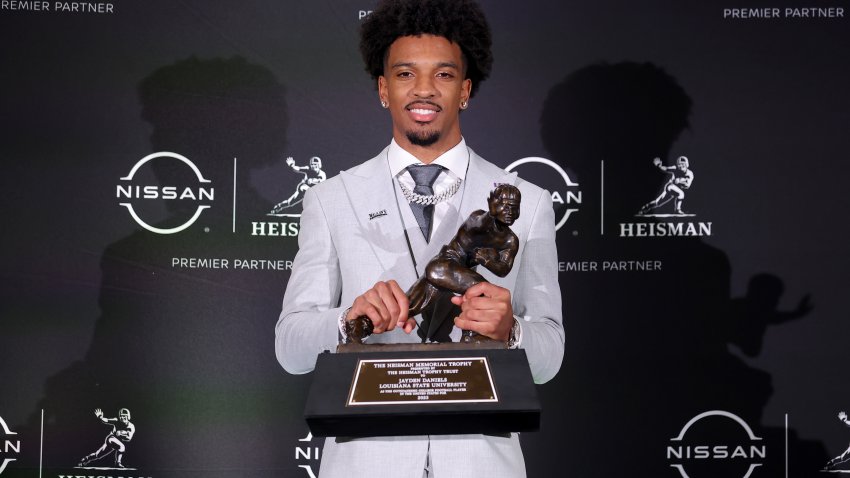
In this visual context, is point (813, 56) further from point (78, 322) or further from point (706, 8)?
point (78, 322)

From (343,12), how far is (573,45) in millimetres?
920

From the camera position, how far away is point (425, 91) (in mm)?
2541

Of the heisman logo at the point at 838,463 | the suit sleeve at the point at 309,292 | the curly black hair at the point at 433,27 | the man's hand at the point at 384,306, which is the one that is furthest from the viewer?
the heisman logo at the point at 838,463

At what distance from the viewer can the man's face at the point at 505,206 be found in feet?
6.87

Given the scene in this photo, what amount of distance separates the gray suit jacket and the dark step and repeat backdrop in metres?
1.24

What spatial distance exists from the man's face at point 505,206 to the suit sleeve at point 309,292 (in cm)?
52

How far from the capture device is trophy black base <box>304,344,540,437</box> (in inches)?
73.7

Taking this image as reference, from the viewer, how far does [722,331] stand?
3.74 meters

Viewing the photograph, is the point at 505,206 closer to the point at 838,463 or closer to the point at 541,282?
the point at 541,282

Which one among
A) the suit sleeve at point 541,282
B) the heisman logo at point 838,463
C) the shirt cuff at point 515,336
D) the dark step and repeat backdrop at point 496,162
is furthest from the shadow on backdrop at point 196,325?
the heisman logo at point 838,463

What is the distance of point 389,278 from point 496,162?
1.47 metres

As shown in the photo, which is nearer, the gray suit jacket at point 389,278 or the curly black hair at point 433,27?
the gray suit jacket at point 389,278

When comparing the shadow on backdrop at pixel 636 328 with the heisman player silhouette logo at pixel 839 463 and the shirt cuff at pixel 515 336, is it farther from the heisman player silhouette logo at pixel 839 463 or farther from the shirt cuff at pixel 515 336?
the shirt cuff at pixel 515 336

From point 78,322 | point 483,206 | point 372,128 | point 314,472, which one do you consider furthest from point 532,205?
point 78,322
